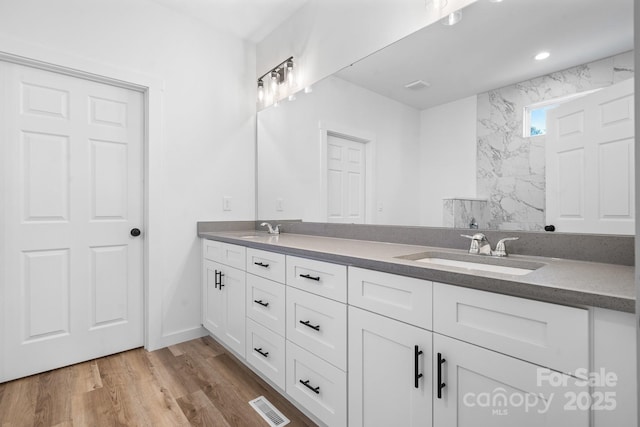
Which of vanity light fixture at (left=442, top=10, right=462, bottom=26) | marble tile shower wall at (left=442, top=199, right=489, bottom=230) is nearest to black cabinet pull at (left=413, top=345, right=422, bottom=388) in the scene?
marble tile shower wall at (left=442, top=199, right=489, bottom=230)

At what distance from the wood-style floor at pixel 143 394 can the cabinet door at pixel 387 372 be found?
18.1 inches

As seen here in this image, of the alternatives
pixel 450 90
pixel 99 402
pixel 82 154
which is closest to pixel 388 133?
pixel 450 90

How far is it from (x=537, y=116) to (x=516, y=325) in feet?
2.77

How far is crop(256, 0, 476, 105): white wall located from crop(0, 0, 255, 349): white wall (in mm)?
477

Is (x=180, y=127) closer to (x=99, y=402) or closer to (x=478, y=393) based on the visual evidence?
(x=99, y=402)

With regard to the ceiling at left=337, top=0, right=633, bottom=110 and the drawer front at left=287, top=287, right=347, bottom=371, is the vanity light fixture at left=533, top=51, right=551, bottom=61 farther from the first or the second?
the drawer front at left=287, top=287, right=347, bottom=371

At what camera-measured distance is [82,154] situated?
2074 mm

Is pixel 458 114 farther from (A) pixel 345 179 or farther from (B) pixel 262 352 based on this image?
(B) pixel 262 352

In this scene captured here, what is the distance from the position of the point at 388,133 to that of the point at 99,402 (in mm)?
2160

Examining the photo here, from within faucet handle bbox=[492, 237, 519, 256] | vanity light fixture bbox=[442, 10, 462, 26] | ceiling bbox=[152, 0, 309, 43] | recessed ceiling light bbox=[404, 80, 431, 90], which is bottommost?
faucet handle bbox=[492, 237, 519, 256]

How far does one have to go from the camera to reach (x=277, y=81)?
257 cm

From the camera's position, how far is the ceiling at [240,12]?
230cm

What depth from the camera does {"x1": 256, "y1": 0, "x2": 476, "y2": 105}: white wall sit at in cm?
163

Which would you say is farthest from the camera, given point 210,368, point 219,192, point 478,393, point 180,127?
point 219,192
